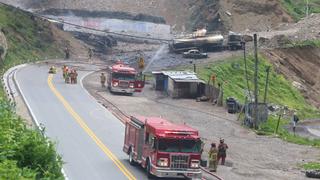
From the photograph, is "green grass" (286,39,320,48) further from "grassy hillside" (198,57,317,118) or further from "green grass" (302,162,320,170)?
"green grass" (302,162,320,170)

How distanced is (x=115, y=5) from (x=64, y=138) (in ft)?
310

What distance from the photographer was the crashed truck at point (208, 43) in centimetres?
9646

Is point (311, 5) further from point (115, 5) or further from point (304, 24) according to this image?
point (115, 5)

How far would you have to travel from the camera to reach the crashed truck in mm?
96456

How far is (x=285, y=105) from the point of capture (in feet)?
239

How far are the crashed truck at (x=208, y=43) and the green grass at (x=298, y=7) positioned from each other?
26.3 metres

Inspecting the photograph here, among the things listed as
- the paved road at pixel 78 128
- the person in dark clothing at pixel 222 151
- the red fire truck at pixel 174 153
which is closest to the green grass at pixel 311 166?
the person in dark clothing at pixel 222 151

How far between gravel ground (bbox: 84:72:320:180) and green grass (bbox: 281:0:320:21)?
5676 cm

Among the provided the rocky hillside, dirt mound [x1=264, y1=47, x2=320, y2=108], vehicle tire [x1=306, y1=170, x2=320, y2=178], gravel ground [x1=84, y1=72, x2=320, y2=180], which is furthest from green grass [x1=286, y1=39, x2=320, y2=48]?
vehicle tire [x1=306, y1=170, x2=320, y2=178]

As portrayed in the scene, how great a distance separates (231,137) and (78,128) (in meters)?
9.93

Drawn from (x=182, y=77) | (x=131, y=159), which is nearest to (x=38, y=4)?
(x=182, y=77)

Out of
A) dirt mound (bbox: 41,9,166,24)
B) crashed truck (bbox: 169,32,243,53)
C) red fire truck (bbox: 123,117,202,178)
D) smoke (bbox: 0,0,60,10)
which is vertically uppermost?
smoke (bbox: 0,0,60,10)

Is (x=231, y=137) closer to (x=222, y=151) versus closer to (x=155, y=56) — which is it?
(x=222, y=151)

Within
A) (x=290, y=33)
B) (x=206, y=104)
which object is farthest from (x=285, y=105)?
(x=290, y=33)
